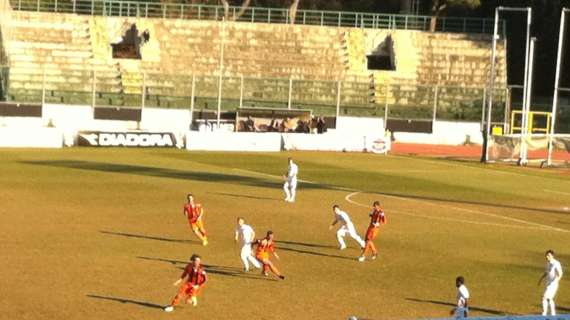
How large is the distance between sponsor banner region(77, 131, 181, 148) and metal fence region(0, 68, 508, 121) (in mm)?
6014

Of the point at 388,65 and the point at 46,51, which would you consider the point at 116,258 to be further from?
the point at 388,65

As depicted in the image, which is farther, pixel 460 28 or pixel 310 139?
pixel 460 28

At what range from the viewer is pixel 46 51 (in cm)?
8394

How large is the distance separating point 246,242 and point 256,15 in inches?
2888

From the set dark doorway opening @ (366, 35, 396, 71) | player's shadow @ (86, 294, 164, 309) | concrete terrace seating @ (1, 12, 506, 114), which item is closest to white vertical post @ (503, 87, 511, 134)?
concrete terrace seating @ (1, 12, 506, 114)

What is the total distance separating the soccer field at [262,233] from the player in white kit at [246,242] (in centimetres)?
34

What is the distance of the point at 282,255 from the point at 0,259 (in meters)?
7.59

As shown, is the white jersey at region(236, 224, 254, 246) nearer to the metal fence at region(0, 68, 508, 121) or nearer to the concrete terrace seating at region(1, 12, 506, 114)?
the metal fence at region(0, 68, 508, 121)

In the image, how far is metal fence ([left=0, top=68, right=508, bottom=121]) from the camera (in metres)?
81.9

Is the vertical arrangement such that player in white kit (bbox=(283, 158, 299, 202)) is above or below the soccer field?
above

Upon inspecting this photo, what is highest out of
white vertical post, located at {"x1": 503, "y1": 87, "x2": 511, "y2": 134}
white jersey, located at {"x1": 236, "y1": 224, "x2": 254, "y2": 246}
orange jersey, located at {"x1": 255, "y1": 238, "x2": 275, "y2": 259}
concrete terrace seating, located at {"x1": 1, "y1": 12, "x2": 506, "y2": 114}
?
concrete terrace seating, located at {"x1": 1, "y1": 12, "x2": 506, "y2": 114}

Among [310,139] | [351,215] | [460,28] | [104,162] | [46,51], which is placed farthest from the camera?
[460,28]

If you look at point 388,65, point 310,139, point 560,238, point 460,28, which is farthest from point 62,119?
point 560,238

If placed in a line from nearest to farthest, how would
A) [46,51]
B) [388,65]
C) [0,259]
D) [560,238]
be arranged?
[0,259], [560,238], [46,51], [388,65]
